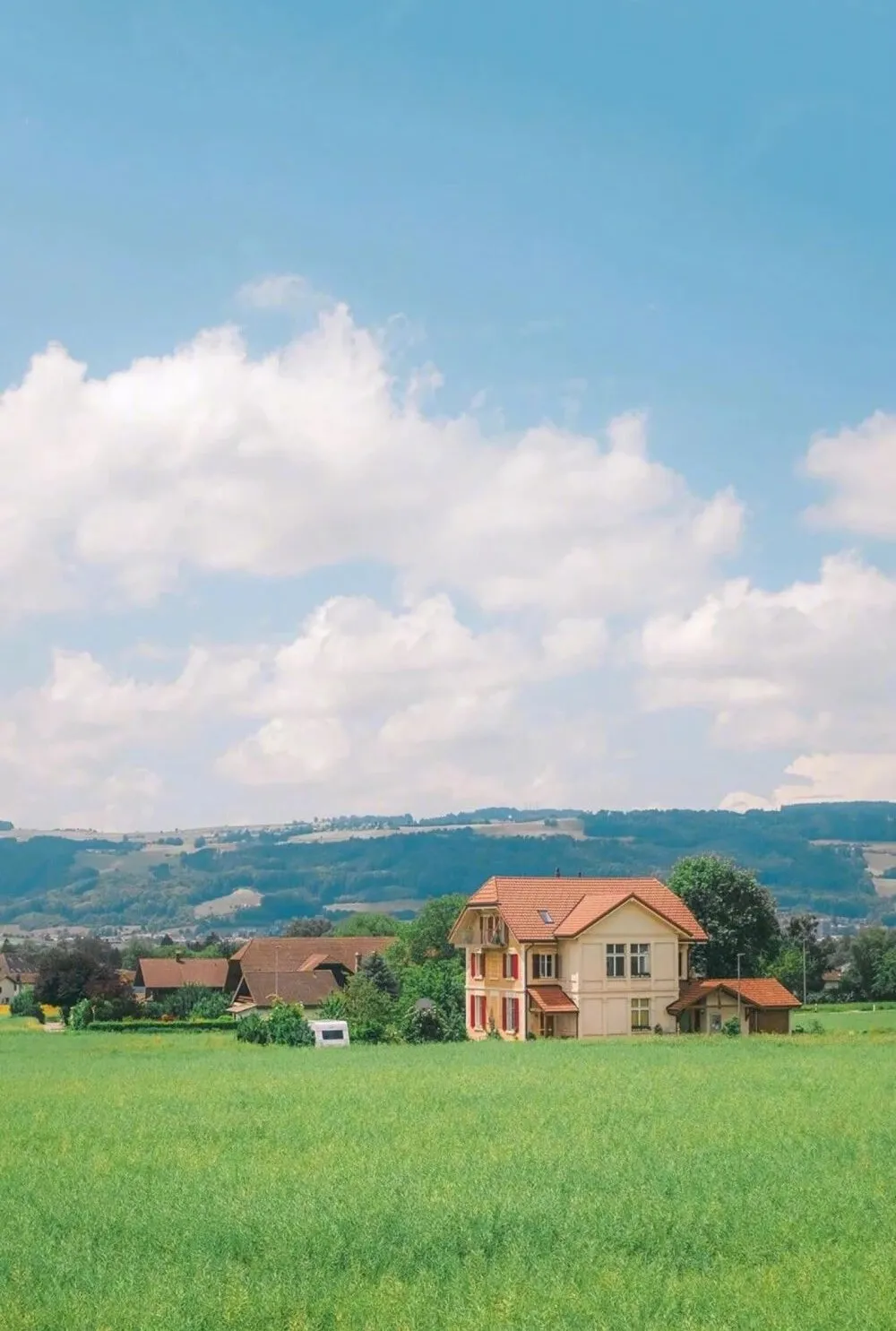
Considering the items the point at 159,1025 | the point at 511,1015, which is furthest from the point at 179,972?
the point at 511,1015

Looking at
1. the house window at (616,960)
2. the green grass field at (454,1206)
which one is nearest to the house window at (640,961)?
the house window at (616,960)

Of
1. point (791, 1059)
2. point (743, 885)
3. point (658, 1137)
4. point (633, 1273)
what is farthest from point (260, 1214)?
point (743, 885)

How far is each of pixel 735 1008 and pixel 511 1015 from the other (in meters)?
A: 10.7

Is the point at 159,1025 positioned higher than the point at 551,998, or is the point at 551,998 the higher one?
the point at 551,998

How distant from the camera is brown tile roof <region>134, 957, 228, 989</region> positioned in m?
144

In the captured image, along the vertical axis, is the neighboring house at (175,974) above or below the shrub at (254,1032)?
below

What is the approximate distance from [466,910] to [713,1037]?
18035 millimetres

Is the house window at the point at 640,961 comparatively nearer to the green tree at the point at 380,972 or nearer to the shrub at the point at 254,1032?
the shrub at the point at 254,1032

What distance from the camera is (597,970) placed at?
6988cm

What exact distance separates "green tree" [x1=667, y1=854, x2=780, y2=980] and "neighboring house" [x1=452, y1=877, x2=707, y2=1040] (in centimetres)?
1880

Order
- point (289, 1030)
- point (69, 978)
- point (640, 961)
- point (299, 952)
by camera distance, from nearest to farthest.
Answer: point (289, 1030) < point (640, 961) < point (69, 978) < point (299, 952)

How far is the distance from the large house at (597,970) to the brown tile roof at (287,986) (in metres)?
41.4

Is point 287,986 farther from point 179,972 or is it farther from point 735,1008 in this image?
point 735,1008

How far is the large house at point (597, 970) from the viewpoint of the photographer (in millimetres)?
69875
